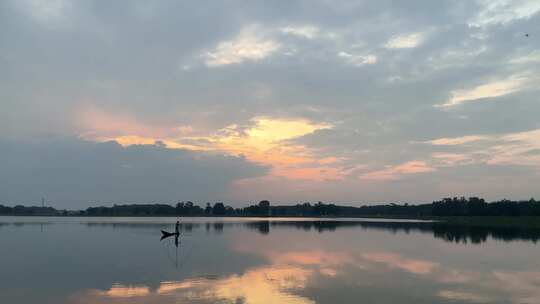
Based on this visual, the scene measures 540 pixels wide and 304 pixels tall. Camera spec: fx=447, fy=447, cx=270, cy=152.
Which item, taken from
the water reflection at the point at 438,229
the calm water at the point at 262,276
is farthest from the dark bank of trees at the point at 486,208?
the calm water at the point at 262,276

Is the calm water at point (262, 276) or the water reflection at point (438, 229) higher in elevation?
the calm water at point (262, 276)

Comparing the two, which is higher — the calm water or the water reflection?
the calm water

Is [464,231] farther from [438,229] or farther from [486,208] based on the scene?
[486,208]

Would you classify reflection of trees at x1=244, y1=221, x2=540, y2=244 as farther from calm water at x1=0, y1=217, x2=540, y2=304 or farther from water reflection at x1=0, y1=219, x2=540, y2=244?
calm water at x1=0, y1=217, x2=540, y2=304

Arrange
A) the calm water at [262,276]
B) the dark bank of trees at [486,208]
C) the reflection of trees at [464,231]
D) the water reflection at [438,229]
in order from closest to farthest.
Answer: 1. the calm water at [262,276]
2. the reflection of trees at [464,231]
3. the water reflection at [438,229]
4. the dark bank of trees at [486,208]

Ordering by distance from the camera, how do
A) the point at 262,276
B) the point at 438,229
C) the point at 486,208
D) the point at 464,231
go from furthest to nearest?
the point at 486,208, the point at 438,229, the point at 464,231, the point at 262,276

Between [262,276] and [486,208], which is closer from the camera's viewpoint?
[262,276]

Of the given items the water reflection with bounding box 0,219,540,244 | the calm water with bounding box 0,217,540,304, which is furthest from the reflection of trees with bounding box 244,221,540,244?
the calm water with bounding box 0,217,540,304

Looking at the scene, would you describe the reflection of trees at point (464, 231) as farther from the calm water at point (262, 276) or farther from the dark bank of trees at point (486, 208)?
the dark bank of trees at point (486, 208)

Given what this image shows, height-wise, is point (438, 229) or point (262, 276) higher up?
point (262, 276)

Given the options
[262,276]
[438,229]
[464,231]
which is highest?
[262,276]

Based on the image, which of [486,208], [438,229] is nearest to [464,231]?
[438,229]

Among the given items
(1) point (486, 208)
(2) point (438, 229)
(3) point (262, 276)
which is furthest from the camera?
(1) point (486, 208)

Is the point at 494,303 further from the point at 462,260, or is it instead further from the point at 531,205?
the point at 531,205
